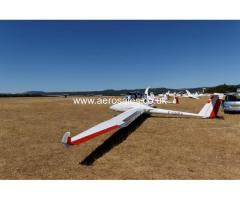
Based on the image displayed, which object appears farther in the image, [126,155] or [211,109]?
[211,109]

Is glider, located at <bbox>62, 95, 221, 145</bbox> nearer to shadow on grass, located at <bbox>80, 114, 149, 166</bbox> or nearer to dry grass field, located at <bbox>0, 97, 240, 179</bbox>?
shadow on grass, located at <bbox>80, 114, 149, 166</bbox>

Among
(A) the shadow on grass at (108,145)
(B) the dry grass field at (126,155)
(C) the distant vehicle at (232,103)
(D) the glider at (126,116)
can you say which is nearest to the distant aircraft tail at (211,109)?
(D) the glider at (126,116)

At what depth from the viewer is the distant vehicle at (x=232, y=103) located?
1956cm

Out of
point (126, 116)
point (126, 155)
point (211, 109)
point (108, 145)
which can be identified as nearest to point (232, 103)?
point (211, 109)

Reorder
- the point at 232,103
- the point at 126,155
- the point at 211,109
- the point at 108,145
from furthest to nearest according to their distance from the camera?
1. the point at 232,103
2. the point at 211,109
3. the point at 108,145
4. the point at 126,155

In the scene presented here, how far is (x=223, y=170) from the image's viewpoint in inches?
264

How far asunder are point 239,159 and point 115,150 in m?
4.64

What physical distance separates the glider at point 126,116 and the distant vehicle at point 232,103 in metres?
4.80

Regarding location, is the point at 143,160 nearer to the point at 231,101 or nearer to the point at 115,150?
the point at 115,150

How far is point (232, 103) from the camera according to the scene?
19.7 metres

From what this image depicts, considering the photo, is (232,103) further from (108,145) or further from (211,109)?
(108,145)

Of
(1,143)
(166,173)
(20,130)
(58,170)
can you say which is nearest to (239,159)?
(166,173)

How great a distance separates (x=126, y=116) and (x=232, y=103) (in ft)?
38.7

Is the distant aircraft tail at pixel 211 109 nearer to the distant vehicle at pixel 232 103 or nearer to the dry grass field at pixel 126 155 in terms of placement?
the dry grass field at pixel 126 155
